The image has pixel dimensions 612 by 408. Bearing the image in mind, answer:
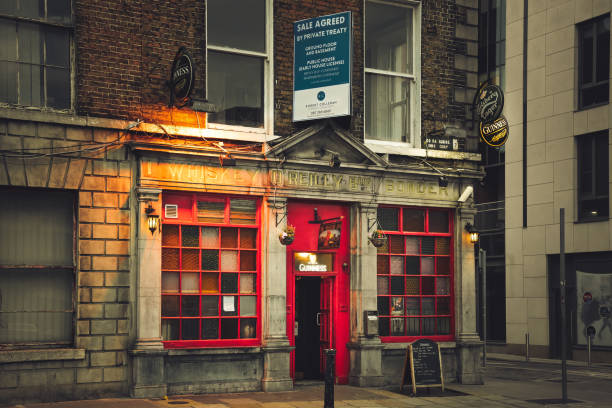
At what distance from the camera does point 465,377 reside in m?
17.2

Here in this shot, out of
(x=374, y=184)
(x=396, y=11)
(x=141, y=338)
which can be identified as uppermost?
(x=396, y=11)

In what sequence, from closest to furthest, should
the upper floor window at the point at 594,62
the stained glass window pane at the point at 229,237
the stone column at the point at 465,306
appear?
the stained glass window pane at the point at 229,237
the stone column at the point at 465,306
the upper floor window at the point at 594,62

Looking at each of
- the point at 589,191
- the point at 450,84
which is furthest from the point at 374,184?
the point at 589,191

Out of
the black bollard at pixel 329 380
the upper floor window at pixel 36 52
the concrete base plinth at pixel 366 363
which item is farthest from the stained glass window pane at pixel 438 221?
the upper floor window at pixel 36 52

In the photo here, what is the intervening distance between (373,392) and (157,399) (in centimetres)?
440

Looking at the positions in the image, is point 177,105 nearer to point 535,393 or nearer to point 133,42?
point 133,42

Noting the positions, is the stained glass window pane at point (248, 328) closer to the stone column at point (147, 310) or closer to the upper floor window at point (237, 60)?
the stone column at point (147, 310)

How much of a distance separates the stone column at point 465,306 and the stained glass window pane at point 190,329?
20.6 ft

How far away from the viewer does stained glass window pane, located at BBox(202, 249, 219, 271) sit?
48.7ft

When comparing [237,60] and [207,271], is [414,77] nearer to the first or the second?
[237,60]

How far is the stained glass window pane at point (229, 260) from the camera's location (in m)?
15.1

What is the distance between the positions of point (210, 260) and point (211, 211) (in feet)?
3.20

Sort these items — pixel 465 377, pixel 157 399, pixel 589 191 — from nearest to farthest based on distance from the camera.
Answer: pixel 157 399 → pixel 465 377 → pixel 589 191

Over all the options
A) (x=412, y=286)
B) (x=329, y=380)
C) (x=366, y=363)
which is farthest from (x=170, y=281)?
(x=412, y=286)
